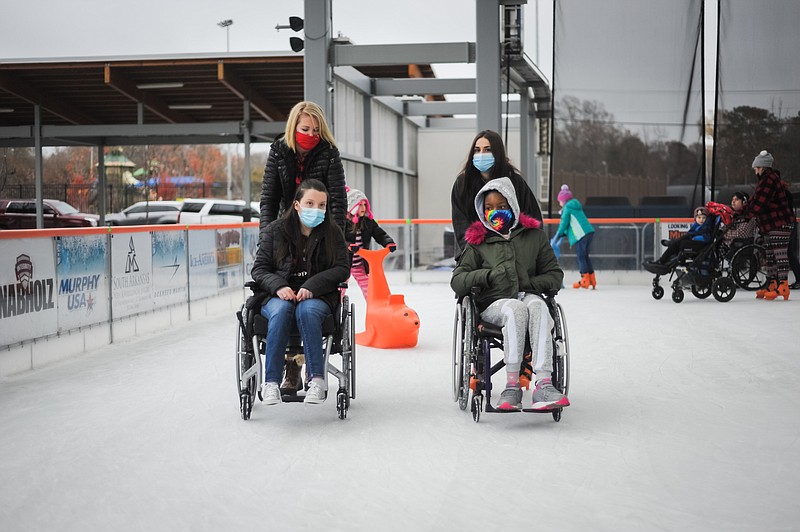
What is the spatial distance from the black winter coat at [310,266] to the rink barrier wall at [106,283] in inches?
89.7

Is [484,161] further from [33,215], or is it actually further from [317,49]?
[33,215]

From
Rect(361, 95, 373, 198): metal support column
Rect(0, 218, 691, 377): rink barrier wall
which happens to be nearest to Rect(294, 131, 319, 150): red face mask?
Rect(0, 218, 691, 377): rink barrier wall

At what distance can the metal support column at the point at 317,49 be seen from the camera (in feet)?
50.0

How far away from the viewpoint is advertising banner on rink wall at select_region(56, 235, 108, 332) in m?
7.23

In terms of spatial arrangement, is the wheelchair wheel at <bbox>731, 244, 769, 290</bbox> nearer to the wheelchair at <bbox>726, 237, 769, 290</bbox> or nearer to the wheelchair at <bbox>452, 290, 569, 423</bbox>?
the wheelchair at <bbox>726, 237, 769, 290</bbox>

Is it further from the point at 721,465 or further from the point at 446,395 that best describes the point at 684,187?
the point at 721,465

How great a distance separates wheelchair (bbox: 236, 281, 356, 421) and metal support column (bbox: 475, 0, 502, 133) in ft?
33.6

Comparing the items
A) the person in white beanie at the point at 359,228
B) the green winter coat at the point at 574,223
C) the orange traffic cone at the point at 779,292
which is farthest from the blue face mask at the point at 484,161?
the green winter coat at the point at 574,223

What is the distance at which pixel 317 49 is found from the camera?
15.3 m

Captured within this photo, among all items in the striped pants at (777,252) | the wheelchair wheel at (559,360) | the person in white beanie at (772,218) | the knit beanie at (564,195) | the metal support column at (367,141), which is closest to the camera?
the wheelchair wheel at (559,360)

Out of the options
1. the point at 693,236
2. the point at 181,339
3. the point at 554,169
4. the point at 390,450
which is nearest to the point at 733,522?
the point at 390,450

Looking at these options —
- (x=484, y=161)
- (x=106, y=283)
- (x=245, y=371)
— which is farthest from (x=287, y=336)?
(x=106, y=283)

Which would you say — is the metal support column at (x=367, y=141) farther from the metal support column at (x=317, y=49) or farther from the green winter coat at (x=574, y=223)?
the green winter coat at (x=574, y=223)

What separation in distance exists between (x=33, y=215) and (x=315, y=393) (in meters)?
25.5
